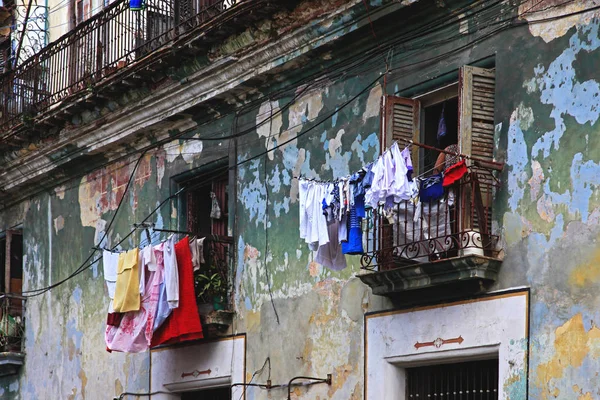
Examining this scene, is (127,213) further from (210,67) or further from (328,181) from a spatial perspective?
(328,181)

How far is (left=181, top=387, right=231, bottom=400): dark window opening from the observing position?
582 inches

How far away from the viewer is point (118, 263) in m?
14.7

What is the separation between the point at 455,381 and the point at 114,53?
24.0 ft

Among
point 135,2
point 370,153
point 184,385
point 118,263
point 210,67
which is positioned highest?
point 135,2

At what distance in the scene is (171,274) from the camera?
14109 millimetres

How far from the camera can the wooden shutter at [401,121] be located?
1209cm

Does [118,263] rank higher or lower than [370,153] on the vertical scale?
lower

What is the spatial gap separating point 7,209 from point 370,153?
854 centimetres

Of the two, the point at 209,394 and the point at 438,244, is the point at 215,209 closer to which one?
the point at 209,394

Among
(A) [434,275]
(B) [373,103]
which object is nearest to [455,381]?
(A) [434,275]

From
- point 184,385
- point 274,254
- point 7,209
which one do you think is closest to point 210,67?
point 274,254

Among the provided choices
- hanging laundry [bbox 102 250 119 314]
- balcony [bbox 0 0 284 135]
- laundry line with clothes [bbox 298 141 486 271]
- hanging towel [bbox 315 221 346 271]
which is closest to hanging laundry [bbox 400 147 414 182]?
laundry line with clothes [bbox 298 141 486 271]

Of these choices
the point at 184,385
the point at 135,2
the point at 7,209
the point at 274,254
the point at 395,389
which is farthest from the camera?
the point at 7,209

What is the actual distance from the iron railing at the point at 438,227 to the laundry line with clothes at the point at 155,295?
8.66 ft
